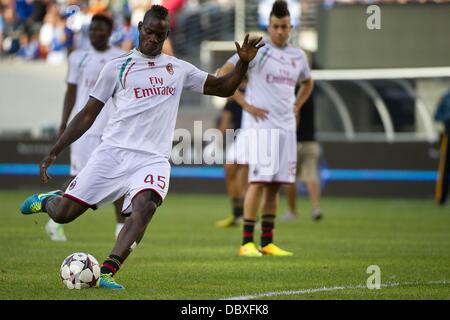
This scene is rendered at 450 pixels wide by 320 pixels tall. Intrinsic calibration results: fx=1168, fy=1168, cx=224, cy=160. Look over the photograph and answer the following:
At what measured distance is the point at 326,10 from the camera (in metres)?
21.8

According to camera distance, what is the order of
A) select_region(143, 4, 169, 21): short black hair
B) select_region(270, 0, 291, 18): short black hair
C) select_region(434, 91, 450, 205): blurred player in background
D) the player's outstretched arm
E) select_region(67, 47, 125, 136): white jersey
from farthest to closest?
1. select_region(434, 91, 450, 205): blurred player in background
2. select_region(67, 47, 125, 136): white jersey
3. select_region(270, 0, 291, 18): short black hair
4. the player's outstretched arm
5. select_region(143, 4, 169, 21): short black hair

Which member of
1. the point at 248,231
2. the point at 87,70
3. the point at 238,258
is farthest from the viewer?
the point at 87,70

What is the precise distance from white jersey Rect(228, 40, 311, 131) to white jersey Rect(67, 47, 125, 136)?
1843 mm

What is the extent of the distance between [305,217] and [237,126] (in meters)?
2.07

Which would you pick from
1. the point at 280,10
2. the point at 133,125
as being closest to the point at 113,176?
the point at 133,125

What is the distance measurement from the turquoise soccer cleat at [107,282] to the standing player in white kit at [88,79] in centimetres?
435

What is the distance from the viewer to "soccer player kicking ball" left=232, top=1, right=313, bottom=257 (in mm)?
12273

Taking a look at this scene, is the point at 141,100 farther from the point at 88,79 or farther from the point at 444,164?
the point at 444,164

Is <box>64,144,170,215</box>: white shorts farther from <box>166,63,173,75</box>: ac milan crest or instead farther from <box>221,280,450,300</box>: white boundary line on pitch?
<box>221,280,450,300</box>: white boundary line on pitch

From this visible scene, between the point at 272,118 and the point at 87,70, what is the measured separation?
2.38m

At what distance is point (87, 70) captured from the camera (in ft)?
43.8

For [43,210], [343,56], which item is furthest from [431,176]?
[43,210]

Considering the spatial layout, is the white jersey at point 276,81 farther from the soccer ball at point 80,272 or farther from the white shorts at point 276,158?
the soccer ball at point 80,272

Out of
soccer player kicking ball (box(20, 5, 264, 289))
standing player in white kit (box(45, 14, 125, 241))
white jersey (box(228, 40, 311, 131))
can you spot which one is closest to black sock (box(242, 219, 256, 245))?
white jersey (box(228, 40, 311, 131))
